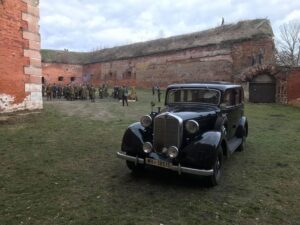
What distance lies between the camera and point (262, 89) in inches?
917

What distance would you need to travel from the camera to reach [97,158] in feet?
24.8

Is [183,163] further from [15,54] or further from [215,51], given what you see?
[215,51]

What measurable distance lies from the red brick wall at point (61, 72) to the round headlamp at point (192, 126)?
38.6 m

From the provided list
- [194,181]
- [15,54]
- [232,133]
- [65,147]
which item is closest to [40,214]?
[194,181]

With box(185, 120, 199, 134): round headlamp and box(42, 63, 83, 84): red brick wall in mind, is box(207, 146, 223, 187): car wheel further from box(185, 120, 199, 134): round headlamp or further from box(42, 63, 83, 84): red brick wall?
box(42, 63, 83, 84): red brick wall

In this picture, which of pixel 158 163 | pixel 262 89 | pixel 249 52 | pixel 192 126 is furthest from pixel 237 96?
pixel 249 52

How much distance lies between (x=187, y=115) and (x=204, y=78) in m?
24.8

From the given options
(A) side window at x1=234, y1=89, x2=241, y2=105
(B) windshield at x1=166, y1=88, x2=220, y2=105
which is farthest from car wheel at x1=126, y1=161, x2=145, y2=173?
(A) side window at x1=234, y1=89, x2=241, y2=105

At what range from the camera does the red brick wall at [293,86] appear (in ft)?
70.5

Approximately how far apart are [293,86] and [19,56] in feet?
56.3

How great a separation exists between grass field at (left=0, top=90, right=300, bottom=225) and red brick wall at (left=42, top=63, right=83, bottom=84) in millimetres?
34329

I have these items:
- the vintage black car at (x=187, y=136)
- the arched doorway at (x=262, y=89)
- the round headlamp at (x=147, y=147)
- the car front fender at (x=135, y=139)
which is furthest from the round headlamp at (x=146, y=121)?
the arched doorway at (x=262, y=89)

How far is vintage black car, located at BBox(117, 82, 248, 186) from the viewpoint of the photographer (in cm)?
557

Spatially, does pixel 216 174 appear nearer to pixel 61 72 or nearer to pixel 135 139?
pixel 135 139
